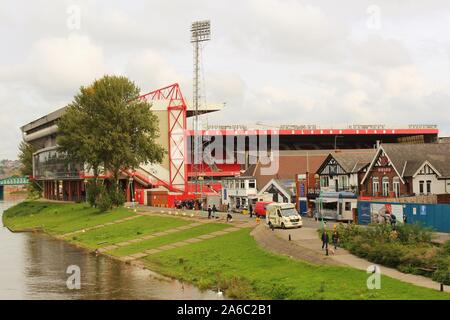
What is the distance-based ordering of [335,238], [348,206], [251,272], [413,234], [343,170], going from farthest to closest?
[343,170]
[348,206]
[335,238]
[251,272]
[413,234]

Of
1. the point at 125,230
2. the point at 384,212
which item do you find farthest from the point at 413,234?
the point at 125,230

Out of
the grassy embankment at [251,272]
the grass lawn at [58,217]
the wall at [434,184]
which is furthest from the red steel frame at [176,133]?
the wall at [434,184]

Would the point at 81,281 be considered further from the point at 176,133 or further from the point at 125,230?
the point at 176,133

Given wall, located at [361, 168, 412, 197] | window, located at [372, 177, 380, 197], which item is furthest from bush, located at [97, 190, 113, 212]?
window, located at [372, 177, 380, 197]

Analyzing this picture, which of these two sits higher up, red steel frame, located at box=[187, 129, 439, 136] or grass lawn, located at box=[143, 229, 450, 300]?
red steel frame, located at box=[187, 129, 439, 136]

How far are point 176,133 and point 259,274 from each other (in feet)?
333

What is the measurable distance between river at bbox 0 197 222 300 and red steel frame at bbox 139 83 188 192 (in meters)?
69.7

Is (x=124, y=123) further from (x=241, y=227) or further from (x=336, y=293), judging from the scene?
(x=336, y=293)

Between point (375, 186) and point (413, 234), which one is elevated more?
point (375, 186)

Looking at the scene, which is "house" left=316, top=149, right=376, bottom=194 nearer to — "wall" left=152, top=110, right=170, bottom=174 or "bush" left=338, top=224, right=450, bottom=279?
"bush" left=338, top=224, right=450, bottom=279

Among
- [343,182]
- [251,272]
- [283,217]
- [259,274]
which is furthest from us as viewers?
[343,182]

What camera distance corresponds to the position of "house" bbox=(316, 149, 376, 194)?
7992cm

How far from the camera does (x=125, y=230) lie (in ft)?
253
